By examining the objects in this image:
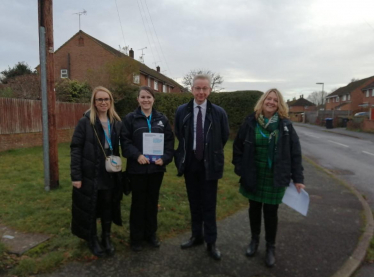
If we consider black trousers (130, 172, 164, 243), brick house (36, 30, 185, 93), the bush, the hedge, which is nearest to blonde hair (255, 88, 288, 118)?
black trousers (130, 172, 164, 243)

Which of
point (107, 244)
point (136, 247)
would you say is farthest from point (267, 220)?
point (107, 244)

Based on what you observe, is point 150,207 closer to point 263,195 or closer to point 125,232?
point 125,232

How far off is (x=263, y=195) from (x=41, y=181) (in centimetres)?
499

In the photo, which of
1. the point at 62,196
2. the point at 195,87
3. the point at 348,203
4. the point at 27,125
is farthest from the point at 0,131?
the point at 348,203

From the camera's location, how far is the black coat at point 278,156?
114 inches

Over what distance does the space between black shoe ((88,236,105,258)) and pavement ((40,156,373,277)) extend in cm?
8

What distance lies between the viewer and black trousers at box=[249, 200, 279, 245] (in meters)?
3.08

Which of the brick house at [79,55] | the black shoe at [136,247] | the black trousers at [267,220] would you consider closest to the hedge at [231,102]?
the black trousers at [267,220]

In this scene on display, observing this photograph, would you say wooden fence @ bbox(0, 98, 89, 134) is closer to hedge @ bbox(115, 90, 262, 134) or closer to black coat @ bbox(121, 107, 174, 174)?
hedge @ bbox(115, 90, 262, 134)

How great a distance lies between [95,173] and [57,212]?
1.68 m

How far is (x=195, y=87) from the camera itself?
9.99ft

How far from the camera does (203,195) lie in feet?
10.4

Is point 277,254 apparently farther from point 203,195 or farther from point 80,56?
point 80,56

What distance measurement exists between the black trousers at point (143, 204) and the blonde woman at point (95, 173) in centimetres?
21
